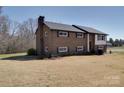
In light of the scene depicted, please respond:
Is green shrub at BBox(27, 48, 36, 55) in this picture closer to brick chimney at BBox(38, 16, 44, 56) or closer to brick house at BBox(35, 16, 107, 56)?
brick house at BBox(35, 16, 107, 56)

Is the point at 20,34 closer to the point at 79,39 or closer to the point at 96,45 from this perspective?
the point at 79,39

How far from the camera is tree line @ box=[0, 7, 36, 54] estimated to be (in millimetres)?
21266

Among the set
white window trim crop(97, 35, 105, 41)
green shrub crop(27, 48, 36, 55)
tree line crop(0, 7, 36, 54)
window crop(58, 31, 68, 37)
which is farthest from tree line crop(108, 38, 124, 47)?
tree line crop(0, 7, 36, 54)

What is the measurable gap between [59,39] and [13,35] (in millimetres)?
6833

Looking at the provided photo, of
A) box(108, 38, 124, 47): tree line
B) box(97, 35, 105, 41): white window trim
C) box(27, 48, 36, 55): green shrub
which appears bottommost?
box(27, 48, 36, 55): green shrub

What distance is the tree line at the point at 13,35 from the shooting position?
21.3 metres

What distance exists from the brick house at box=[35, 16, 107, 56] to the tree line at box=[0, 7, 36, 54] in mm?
2791

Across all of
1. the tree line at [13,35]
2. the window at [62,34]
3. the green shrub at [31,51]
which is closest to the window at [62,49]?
→ the window at [62,34]

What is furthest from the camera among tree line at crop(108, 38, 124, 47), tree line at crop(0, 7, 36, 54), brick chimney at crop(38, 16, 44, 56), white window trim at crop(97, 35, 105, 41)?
white window trim at crop(97, 35, 105, 41)

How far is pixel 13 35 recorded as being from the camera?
72.1 ft

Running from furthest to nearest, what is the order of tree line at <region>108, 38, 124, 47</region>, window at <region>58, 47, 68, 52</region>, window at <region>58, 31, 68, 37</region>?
1. tree line at <region>108, 38, 124, 47</region>
2. window at <region>58, 31, 68, 37</region>
3. window at <region>58, 47, 68, 52</region>

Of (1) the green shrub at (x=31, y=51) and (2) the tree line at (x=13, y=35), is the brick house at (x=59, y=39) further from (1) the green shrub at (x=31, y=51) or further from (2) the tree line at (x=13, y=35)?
(2) the tree line at (x=13, y=35)

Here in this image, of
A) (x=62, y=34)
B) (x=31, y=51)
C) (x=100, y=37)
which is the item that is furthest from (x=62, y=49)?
(x=100, y=37)
